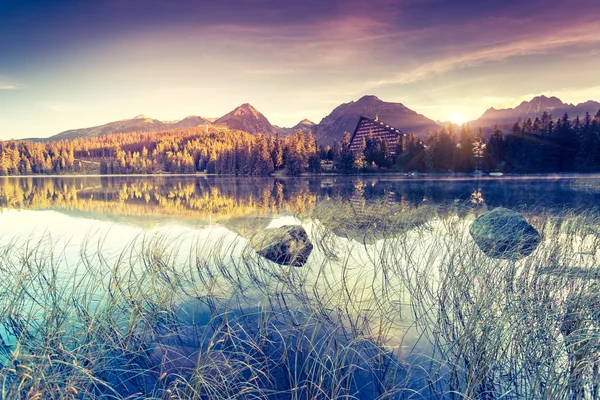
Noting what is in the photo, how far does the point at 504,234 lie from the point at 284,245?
6552 mm

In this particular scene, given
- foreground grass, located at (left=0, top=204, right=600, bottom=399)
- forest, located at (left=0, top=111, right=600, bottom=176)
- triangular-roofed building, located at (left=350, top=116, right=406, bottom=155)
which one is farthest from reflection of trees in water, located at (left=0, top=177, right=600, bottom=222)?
triangular-roofed building, located at (left=350, top=116, right=406, bottom=155)

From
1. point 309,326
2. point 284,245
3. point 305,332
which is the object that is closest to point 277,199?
point 284,245

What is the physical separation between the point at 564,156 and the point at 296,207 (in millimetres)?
66916

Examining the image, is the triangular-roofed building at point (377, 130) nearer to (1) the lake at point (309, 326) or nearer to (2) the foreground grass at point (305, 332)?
(1) the lake at point (309, 326)

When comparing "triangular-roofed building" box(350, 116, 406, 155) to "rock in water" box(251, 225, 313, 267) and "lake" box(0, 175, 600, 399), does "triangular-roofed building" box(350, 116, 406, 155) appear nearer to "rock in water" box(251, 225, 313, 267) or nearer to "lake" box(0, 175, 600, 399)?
"rock in water" box(251, 225, 313, 267)

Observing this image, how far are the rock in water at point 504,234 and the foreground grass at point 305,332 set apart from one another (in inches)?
37.0

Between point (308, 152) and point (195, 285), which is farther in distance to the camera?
point (308, 152)

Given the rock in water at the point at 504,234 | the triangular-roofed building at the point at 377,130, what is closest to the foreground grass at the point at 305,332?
the rock in water at the point at 504,234

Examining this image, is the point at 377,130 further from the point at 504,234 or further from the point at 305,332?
the point at 305,332

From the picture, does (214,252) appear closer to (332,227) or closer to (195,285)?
(195,285)

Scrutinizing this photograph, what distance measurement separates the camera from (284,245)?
31.0 feet

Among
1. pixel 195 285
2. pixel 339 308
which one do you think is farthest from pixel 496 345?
pixel 195 285

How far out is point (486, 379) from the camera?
382 centimetres

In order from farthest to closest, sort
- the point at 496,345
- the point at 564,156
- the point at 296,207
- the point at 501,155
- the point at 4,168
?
the point at 4,168, the point at 501,155, the point at 564,156, the point at 296,207, the point at 496,345
